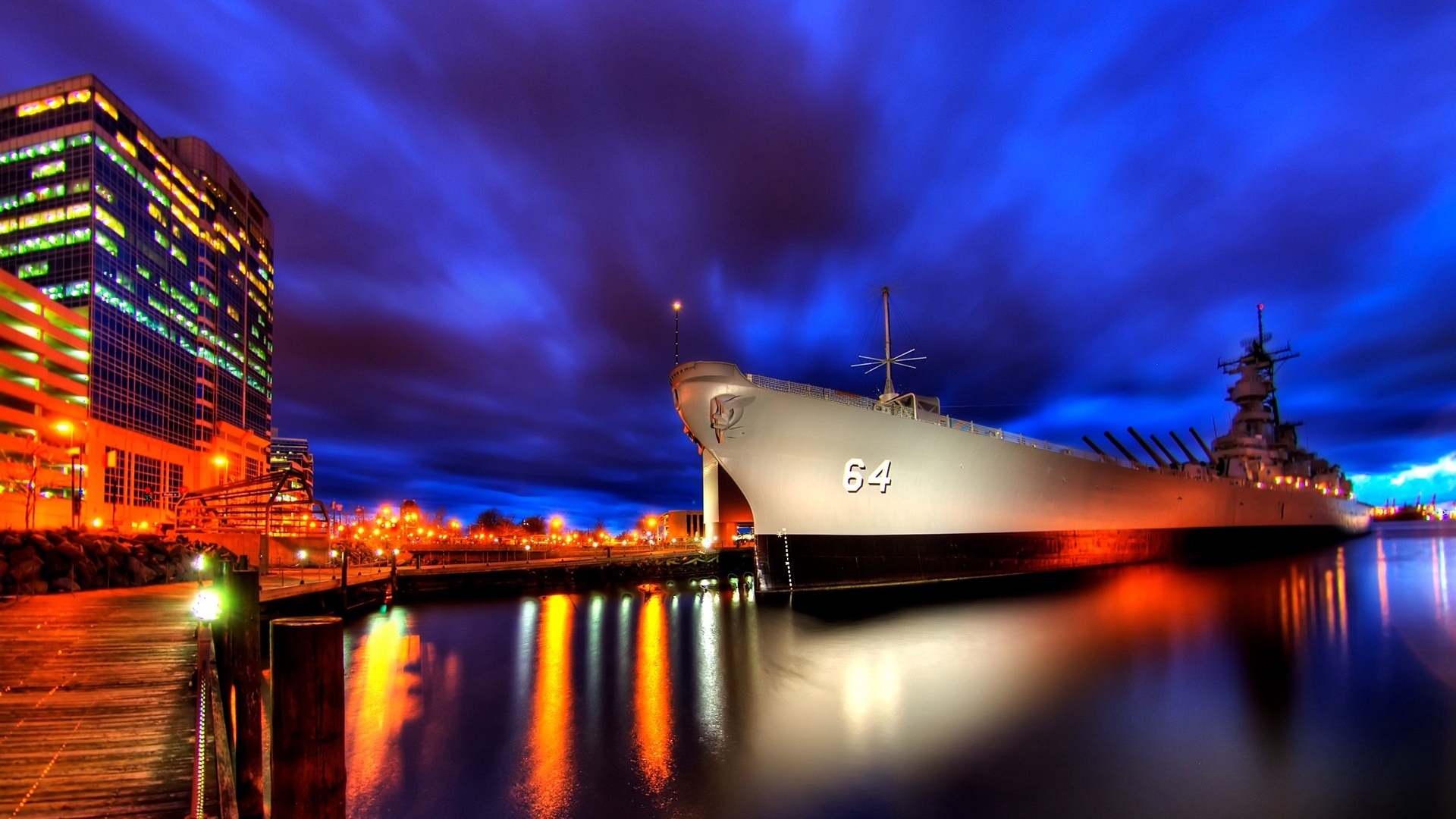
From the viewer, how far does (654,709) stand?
468 inches

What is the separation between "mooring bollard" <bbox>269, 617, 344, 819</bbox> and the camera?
328 centimetres

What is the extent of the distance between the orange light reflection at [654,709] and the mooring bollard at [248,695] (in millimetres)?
4270

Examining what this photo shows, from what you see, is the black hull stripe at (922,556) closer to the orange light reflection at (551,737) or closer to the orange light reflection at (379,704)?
the orange light reflection at (551,737)

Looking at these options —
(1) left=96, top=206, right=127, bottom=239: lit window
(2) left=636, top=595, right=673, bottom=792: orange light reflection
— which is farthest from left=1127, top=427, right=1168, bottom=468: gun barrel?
(1) left=96, top=206, right=127, bottom=239: lit window

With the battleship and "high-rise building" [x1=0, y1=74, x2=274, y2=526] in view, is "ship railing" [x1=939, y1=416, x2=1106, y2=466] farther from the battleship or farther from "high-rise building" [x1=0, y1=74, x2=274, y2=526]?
"high-rise building" [x1=0, y1=74, x2=274, y2=526]

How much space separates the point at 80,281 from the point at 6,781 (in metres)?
65.2

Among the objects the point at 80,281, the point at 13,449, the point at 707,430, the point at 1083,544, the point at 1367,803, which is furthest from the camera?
the point at 80,281

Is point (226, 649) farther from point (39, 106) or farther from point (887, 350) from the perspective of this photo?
point (39, 106)

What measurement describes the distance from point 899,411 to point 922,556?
5.61 metres

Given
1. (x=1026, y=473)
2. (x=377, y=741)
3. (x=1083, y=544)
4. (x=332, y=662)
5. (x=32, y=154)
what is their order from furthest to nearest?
1. (x=32, y=154)
2. (x=1083, y=544)
3. (x=1026, y=473)
4. (x=377, y=741)
5. (x=332, y=662)

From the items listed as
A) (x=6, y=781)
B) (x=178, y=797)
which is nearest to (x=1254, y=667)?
(x=178, y=797)

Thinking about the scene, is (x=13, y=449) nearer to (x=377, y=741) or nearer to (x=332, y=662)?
(x=377, y=741)

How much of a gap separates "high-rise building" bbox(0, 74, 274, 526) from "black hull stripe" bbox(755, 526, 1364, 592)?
4016 cm

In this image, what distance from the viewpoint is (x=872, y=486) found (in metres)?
22.6
